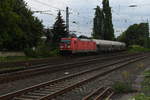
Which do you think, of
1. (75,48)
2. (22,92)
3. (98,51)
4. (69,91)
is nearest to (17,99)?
(22,92)

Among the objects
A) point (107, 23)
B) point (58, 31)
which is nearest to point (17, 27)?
point (58, 31)

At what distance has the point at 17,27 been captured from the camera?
4012cm

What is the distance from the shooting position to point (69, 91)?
1199cm

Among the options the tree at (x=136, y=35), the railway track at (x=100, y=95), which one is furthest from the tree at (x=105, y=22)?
the railway track at (x=100, y=95)

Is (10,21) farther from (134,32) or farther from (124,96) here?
(134,32)

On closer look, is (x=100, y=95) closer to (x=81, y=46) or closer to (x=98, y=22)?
(x=81, y=46)

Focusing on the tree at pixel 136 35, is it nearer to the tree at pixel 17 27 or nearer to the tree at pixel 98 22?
the tree at pixel 98 22

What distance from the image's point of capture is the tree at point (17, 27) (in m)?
37.0

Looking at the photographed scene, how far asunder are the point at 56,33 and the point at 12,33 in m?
14.8

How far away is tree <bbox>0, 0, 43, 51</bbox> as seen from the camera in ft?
121

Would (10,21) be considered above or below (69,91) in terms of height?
above

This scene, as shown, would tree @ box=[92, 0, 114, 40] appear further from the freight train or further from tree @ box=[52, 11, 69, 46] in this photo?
tree @ box=[52, 11, 69, 46]

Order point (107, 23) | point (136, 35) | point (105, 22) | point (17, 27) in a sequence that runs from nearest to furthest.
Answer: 1. point (17, 27)
2. point (107, 23)
3. point (105, 22)
4. point (136, 35)

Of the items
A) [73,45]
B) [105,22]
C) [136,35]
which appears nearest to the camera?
[73,45]
